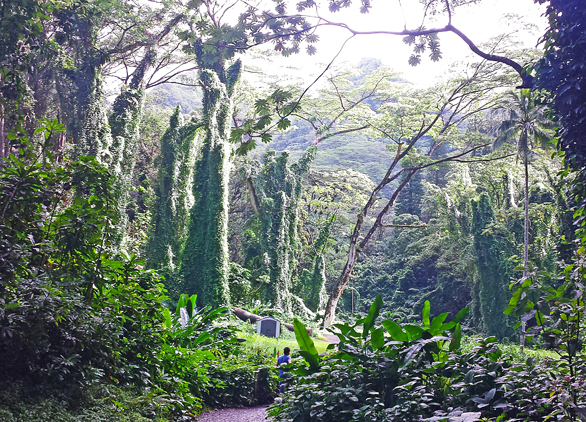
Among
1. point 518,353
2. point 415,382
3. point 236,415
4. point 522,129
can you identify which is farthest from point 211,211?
point 415,382

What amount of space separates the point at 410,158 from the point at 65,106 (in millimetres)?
15482

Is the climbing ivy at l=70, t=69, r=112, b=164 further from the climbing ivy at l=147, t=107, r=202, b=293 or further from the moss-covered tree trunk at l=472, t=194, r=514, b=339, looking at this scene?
the moss-covered tree trunk at l=472, t=194, r=514, b=339

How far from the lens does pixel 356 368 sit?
4.05 m

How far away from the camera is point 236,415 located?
677cm

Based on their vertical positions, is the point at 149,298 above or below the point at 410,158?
below

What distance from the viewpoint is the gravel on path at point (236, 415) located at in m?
6.27

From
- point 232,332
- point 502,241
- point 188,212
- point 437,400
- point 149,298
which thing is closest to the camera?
point 437,400

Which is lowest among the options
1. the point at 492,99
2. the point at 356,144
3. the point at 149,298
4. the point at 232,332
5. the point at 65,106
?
the point at 232,332

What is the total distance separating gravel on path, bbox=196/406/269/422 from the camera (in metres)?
6.27

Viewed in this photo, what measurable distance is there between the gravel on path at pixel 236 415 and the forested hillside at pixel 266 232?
0.23 meters

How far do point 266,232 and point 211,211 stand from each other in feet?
12.8

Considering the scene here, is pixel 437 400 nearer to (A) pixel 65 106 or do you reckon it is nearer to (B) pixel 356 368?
(B) pixel 356 368

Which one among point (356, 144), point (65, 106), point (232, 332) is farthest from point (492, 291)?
point (356, 144)

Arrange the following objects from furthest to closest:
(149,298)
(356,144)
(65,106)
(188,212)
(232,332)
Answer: (356,144), (188,212), (65,106), (232,332), (149,298)
